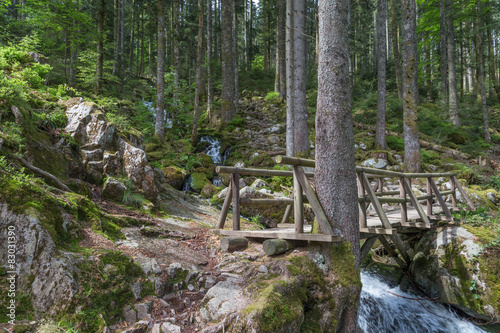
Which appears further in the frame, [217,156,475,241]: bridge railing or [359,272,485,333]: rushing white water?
[359,272,485,333]: rushing white water

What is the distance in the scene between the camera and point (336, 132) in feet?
15.1

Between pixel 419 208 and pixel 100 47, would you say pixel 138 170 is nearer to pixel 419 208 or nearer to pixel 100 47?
pixel 419 208

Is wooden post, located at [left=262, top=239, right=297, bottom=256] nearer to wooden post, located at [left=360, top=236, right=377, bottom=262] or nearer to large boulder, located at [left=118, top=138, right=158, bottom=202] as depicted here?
wooden post, located at [left=360, top=236, right=377, bottom=262]

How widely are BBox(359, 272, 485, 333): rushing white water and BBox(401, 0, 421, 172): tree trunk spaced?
21.2ft

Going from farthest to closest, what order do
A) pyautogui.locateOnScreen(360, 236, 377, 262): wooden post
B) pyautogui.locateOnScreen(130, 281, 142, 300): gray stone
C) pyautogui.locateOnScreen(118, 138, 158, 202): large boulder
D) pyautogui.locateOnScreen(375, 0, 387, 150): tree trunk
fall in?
pyautogui.locateOnScreen(375, 0, 387, 150): tree trunk, pyautogui.locateOnScreen(118, 138, 158, 202): large boulder, pyautogui.locateOnScreen(360, 236, 377, 262): wooden post, pyautogui.locateOnScreen(130, 281, 142, 300): gray stone

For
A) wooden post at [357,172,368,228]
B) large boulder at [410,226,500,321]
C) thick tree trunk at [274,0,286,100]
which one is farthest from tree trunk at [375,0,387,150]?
wooden post at [357,172,368,228]

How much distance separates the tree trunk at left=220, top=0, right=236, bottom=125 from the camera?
17.1m

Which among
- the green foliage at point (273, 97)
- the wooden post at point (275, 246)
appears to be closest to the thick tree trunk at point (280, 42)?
the green foliage at point (273, 97)

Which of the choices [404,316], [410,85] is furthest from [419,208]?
[410,85]

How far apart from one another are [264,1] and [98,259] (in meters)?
32.7

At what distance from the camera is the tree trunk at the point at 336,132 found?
452 centimetres

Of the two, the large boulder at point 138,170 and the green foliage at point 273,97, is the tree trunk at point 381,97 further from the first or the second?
the large boulder at point 138,170

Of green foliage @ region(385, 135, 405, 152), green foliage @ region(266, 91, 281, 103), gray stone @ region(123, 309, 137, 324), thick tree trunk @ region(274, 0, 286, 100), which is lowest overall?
gray stone @ region(123, 309, 137, 324)

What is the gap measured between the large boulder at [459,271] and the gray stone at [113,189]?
8.05 m
